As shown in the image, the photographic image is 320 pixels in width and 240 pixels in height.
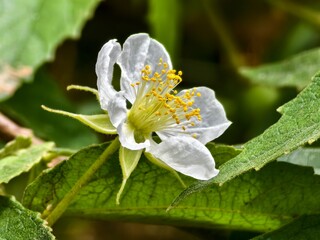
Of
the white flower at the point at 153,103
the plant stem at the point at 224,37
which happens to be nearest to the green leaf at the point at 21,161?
the white flower at the point at 153,103

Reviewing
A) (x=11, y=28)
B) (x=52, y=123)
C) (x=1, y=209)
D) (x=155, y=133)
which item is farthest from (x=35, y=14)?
(x=1, y=209)

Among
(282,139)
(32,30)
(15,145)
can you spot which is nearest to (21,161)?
(15,145)

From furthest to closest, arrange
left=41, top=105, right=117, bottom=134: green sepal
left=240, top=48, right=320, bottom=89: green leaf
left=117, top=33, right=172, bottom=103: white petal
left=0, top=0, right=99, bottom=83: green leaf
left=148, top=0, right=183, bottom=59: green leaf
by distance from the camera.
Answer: left=148, top=0, right=183, bottom=59: green leaf → left=0, top=0, right=99, bottom=83: green leaf → left=240, top=48, right=320, bottom=89: green leaf → left=117, top=33, right=172, bottom=103: white petal → left=41, top=105, right=117, bottom=134: green sepal

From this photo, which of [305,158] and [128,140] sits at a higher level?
[128,140]

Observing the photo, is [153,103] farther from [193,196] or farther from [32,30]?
[32,30]

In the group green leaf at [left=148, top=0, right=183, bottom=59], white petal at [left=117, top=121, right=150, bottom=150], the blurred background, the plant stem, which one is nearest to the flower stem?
white petal at [left=117, top=121, right=150, bottom=150]

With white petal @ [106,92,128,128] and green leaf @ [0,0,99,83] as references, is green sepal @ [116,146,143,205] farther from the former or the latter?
green leaf @ [0,0,99,83]

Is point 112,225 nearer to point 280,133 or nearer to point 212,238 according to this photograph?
point 212,238
